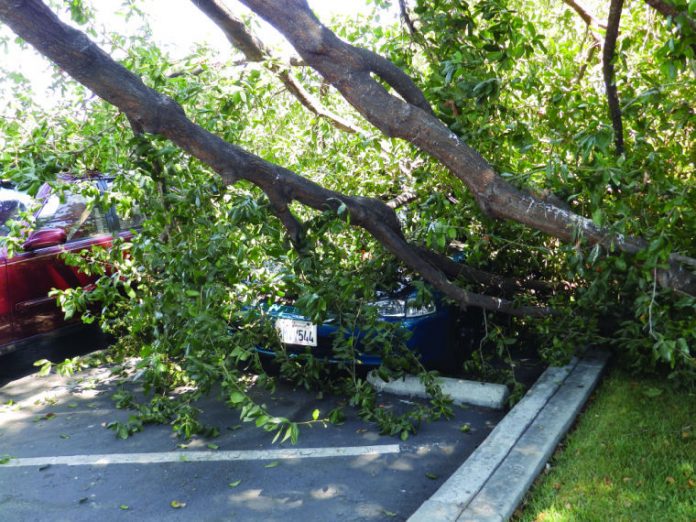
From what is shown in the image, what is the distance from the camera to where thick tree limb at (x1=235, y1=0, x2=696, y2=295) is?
4332mm

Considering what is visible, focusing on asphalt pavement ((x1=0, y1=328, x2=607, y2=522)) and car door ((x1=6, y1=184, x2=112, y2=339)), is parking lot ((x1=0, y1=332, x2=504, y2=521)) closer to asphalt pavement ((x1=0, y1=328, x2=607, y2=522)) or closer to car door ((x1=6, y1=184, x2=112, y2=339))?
asphalt pavement ((x1=0, y1=328, x2=607, y2=522))

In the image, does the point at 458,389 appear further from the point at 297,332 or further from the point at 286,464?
the point at 286,464

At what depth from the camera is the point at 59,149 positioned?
482 cm

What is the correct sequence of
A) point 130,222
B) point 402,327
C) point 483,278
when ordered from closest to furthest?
point 402,327
point 483,278
point 130,222

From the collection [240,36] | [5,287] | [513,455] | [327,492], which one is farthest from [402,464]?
[5,287]

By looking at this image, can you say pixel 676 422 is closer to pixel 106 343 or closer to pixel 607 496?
pixel 607 496

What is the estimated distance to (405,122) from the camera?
14.5ft

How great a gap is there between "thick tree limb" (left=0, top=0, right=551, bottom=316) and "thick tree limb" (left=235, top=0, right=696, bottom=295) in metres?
0.71

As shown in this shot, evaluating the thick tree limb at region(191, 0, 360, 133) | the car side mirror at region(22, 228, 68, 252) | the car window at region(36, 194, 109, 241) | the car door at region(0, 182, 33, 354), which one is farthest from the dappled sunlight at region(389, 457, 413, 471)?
the car side mirror at region(22, 228, 68, 252)

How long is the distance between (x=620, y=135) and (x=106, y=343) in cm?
590

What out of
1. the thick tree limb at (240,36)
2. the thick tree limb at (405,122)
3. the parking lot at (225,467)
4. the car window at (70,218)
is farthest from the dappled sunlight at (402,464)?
the car window at (70,218)

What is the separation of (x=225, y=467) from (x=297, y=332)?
1412mm

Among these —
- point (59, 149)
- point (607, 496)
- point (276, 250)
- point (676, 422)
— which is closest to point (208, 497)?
point (276, 250)

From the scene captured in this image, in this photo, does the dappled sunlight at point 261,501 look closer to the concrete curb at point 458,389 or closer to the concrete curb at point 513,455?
the concrete curb at point 513,455
